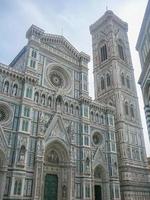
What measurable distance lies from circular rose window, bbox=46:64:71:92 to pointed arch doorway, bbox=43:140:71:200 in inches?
317

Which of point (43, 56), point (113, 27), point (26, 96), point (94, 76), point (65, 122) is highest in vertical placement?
point (113, 27)

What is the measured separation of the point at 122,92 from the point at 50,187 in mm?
20019

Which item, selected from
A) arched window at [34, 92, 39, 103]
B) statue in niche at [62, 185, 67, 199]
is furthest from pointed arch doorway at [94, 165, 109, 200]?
arched window at [34, 92, 39, 103]

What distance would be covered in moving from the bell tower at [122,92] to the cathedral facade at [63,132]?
156 millimetres

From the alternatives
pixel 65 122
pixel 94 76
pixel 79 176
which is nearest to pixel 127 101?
pixel 94 76

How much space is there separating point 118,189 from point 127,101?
1473 centimetres

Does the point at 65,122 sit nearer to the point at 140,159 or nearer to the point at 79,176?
the point at 79,176

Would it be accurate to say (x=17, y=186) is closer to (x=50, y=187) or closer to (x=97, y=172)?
(x=50, y=187)

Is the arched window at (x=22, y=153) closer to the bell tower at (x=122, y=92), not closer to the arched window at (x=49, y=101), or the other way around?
the arched window at (x=49, y=101)

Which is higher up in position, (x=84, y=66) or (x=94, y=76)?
(x=94, y=76)

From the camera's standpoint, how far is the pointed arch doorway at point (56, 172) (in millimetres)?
23384

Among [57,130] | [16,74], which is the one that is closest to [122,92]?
[57,130]

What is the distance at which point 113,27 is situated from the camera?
44.0m

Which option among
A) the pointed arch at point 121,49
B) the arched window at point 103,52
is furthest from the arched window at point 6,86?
the pointed arch at point 121,49
